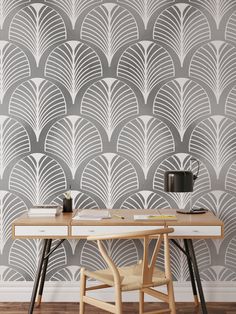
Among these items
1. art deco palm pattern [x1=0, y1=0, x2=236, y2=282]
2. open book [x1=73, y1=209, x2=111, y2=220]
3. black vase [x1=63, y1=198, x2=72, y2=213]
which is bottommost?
open book [x1=73, y1=209, x2=111, y2=220]

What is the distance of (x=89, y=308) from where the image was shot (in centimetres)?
380

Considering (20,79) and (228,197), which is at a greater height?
(20,79)

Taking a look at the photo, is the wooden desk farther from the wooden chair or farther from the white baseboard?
the white baseboard

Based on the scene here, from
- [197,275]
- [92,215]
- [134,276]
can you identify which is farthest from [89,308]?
[134,276]

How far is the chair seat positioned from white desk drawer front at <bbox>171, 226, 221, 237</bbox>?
17.0 inches

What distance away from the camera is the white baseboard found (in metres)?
3.98

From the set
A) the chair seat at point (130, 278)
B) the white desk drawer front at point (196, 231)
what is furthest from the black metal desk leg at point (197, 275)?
the chair seat at point (130, 278)

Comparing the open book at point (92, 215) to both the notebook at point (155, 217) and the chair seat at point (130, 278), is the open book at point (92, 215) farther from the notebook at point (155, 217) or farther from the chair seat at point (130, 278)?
the chair seat at point (130, 278)

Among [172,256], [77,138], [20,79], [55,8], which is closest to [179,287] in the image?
[172,256]

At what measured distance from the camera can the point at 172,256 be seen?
4035mm

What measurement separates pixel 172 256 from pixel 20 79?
1.80 m

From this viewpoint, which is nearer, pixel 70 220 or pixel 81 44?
pixel 70 220

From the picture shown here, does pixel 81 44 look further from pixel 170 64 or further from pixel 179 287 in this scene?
pixel 179 287

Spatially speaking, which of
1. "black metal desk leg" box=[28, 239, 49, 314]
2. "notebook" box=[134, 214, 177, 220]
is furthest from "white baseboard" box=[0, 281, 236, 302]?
"notebook" box=[134, 214, 177, 220]
